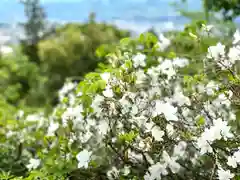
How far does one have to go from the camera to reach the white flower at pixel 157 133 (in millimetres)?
1269

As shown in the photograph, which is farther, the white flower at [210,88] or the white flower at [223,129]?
the white flower at [210,88]

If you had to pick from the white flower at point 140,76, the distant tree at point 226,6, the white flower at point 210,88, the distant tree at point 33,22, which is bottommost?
the white flower at point 210,88

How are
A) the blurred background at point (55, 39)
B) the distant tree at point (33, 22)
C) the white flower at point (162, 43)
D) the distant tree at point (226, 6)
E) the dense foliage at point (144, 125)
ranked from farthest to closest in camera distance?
the distant tree at point (33, 22), the blurred background at point (55, 39), the distant tree at point (226, 6), the white flower at point (162, 43), the dense foliage at point (144, 125)

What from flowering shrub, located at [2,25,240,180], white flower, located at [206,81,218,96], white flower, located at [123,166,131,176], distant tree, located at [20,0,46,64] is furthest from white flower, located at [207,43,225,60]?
distant tree, located at [20,0,46,64]

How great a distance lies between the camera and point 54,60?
8734 millimetres

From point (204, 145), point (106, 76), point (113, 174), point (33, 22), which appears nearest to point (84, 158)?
point (113, 174)

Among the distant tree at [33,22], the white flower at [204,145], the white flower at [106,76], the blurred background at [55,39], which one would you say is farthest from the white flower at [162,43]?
the distant tree at [33,22]

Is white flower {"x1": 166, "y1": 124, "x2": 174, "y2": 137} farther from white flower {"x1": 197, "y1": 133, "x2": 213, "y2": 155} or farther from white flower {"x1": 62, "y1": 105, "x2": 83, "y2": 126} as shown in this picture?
white flower {"x1": 62, "y1": 105, "x2": 83, "y2": 126}

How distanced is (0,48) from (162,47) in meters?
7.74

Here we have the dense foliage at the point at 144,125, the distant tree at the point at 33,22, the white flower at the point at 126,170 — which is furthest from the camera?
the distant tree at the point at 33,22

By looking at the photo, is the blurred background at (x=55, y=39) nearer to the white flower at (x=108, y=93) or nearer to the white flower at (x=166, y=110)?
the white flower at (x=108, y=93)

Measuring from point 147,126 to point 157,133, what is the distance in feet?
0.12

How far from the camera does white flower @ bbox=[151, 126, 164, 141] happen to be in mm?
1269

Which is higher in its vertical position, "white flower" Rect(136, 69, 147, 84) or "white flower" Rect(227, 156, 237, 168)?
"white flower" Rect(136, 69, 147, 84)
